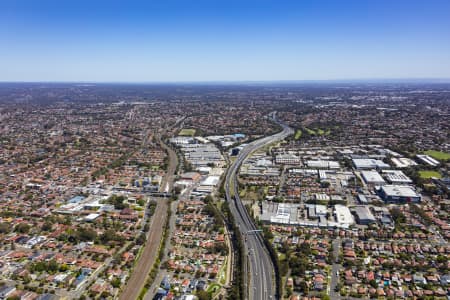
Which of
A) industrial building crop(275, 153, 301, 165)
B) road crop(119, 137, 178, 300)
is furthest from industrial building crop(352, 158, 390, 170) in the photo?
road crop(119, 137, 178, 300)

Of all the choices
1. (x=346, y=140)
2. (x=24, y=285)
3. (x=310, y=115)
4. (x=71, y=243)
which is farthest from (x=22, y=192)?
(x=310, y=115)

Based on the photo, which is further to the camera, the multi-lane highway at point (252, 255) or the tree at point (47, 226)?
the tree at point (47, 226)

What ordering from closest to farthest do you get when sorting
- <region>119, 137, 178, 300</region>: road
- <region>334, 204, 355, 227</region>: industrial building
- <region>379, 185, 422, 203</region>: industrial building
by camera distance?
<region>119, 137, 178, 300</region>: road < <region>334, 204, 355, 227</region>: industrial building < <region>379, 185, 422, 203</region>: industrial building

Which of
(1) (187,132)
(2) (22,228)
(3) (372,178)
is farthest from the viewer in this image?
(1) (187,132)

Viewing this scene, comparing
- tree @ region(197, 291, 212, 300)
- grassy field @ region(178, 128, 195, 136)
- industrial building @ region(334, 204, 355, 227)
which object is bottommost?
tree @ region(197, 291, 212, 300)

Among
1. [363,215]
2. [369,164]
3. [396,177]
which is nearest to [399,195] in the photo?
[396,177]

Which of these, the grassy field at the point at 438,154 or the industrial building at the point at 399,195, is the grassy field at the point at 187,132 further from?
the grassy field at the point at 438,154

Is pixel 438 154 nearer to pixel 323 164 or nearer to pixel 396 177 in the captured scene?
pixel 396 177

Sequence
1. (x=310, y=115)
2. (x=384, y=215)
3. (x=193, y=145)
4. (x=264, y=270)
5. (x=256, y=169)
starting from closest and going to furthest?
(x=264, y=270)
(x=384, y=215)
(x=256, y=169)
(x=193, y=145)
(x=310, y=115)

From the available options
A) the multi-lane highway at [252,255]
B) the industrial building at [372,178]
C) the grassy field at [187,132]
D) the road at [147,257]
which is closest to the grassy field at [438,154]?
the industrial building at [372,178]

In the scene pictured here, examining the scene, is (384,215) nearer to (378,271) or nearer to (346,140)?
(378,271)

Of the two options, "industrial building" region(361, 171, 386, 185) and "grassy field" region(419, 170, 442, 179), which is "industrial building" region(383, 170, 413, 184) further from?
"grassy field" region(419, 170, 442, 179)
